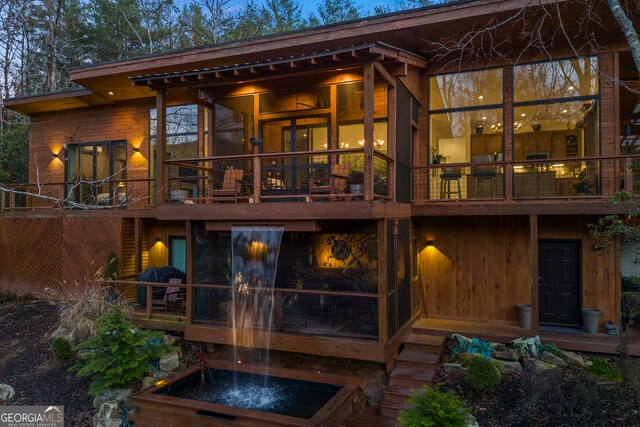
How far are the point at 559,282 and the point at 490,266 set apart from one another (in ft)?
4.31

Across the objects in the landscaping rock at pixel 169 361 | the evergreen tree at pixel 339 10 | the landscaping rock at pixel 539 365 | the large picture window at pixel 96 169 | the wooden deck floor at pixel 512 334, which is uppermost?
the evergreen tree at pixel 339 10

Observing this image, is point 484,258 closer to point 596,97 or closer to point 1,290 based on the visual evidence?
point 596,97

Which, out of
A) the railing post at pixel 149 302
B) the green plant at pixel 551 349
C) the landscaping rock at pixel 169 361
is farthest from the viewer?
the railing post at pixel 149 302

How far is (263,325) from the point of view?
7598 millimetres

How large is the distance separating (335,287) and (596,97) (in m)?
6.24

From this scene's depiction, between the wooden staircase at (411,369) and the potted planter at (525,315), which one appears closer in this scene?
the wooden staircase at (411,369)

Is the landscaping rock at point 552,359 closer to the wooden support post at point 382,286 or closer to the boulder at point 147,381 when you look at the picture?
the wooden support post at point 382,286

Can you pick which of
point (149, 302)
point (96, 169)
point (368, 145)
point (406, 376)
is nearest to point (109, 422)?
point (149, 302)

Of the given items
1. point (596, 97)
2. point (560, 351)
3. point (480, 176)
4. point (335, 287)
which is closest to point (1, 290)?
point (335, 287)

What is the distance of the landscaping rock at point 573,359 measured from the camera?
7018 mm

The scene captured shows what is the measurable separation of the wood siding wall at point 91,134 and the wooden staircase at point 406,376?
8306mm

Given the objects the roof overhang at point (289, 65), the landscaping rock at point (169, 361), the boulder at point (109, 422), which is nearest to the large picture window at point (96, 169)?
the roof overhang at point (289, 65)

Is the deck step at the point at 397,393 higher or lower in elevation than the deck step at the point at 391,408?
higher

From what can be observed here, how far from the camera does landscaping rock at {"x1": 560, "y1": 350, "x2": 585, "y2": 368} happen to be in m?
7.02
